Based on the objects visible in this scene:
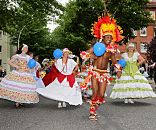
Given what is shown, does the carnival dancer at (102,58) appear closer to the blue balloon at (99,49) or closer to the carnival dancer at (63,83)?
the blue balloon at (99,49)

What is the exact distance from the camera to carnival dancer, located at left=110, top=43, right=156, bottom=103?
42.0 ft

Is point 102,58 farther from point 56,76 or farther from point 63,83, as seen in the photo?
point 56,76

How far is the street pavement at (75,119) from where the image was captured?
812cm

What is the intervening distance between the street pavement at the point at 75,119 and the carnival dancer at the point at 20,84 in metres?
0.36

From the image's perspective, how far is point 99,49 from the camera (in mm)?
9305

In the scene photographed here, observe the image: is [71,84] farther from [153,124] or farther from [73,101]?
[153,124]

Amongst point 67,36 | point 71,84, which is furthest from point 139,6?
point 71,84

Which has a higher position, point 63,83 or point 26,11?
point 26,11

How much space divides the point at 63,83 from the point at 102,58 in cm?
295

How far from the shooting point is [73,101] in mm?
12078

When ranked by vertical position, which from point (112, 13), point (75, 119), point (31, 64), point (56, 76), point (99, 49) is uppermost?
point (112, 13)

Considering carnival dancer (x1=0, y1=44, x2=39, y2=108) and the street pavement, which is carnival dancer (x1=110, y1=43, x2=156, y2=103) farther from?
carnival dancer (x1=0, y1=44, x2=39, y2=108)

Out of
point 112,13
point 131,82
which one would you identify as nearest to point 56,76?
point 131,82

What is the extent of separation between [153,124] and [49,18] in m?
16.4
